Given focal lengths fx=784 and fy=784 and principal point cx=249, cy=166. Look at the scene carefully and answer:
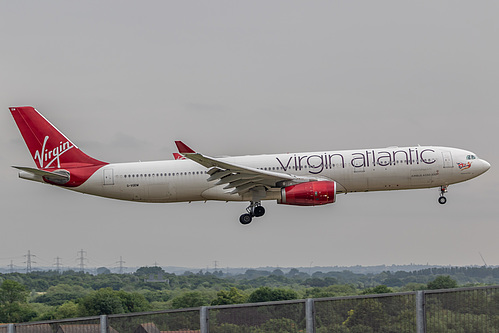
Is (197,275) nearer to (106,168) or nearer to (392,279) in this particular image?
(392,279)

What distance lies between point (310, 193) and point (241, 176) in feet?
15.4

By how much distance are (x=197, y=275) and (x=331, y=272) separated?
17.6m

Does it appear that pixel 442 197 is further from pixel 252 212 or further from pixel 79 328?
pixel 79 328

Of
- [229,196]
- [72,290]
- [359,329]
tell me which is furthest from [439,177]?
[72,290]

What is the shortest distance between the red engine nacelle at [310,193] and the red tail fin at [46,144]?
1388 cm

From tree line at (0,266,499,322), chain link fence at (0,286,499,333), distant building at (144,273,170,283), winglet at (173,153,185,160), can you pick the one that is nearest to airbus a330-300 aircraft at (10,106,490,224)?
winglet at (173,153,185,160)

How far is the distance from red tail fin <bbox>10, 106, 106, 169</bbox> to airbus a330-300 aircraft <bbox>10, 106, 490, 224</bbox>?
0.09 meters

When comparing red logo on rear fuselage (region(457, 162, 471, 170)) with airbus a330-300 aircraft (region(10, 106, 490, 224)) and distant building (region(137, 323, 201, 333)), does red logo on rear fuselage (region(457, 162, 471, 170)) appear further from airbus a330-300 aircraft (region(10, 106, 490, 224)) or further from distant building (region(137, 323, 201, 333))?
distant building (region(137, 323, 201, 333))

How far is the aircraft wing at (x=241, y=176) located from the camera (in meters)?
49.0

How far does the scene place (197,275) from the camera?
278 ft

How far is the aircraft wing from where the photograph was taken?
161ft

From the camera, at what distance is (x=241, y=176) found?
1998 inches

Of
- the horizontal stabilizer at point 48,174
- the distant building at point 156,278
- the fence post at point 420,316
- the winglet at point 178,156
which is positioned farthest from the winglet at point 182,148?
the distant building at point 156,278

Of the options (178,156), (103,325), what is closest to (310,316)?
(103,325)
